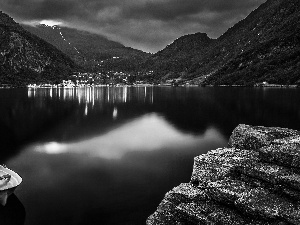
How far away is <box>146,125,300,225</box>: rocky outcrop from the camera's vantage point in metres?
18.9

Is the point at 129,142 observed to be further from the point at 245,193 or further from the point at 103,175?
the point at 245,193

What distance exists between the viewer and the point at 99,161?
156ft

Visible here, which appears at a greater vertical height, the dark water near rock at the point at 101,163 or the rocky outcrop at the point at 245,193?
the rocky outcrop at the point at 245,193

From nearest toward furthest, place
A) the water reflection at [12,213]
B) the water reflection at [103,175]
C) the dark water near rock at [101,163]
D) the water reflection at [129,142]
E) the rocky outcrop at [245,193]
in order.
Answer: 1. the rocky outcrop at [245,193]
2. the water reflection at [12,213]
3. the water reflection at [103,175]
4. the dark water near rock at [101,163]
5. the water reflection at [129,142]

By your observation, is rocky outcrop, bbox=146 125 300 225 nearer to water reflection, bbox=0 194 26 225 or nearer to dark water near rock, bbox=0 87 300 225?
dark water near rock, bbox=0 87 300 225

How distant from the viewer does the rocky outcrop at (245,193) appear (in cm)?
1888

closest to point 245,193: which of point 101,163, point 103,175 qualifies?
point 103,175

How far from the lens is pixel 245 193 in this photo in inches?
786

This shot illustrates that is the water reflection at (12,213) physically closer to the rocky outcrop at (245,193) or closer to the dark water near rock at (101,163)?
the dark water near rock at (101,163)

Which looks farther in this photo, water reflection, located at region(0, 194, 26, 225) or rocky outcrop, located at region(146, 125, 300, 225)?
water reflection, located at region(0, 194, 26, 225)

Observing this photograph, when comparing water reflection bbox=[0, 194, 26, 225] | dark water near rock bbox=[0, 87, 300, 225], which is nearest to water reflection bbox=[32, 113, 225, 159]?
dark water near rock bbox=[0, 87, 300, 225]

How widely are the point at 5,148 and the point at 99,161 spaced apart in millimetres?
23067

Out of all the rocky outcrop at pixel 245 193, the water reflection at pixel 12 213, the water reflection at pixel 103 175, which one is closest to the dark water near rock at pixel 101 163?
the water reflection at pixel 103 175

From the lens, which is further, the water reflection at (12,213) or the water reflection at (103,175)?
Answer: the water reflection at (103,175)
